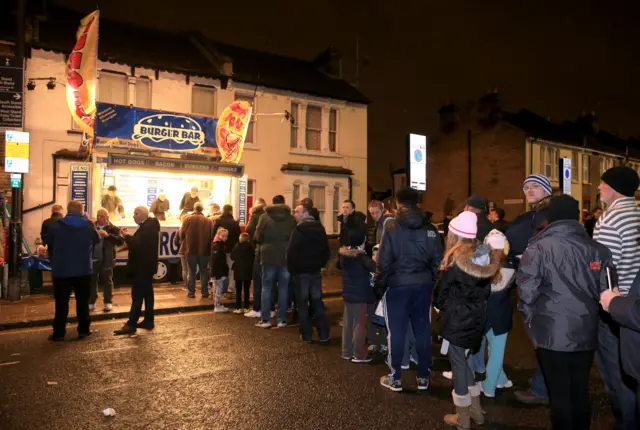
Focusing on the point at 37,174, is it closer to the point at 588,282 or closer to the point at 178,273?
the point at 178,273

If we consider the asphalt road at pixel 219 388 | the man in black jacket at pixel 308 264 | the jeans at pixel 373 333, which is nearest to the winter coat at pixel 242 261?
the asphalt road at pixel 219 388

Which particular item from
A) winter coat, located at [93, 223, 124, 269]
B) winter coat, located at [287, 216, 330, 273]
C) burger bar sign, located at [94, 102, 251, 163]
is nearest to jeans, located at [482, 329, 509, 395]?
winter coat, located at [287, 216, 330, 273]

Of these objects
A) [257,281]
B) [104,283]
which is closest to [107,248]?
[104,283]

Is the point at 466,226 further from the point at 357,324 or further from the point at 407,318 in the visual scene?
the point at 357,324

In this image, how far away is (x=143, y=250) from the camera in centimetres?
870

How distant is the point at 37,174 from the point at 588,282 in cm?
1656

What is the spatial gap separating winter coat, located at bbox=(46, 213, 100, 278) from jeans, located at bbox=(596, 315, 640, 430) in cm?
726

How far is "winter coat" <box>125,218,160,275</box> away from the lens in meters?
8.69

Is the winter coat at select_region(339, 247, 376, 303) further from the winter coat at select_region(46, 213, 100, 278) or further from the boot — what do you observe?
the winter coat at select_region(46, 213, 100, 278)

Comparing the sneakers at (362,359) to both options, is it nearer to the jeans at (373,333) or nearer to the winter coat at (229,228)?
the jeans at (373,333)

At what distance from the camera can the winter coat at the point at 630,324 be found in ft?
9.53

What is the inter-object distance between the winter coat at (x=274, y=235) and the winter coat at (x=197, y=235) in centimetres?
324

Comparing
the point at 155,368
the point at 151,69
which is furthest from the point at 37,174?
the point at 155,368

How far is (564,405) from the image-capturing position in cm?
371
